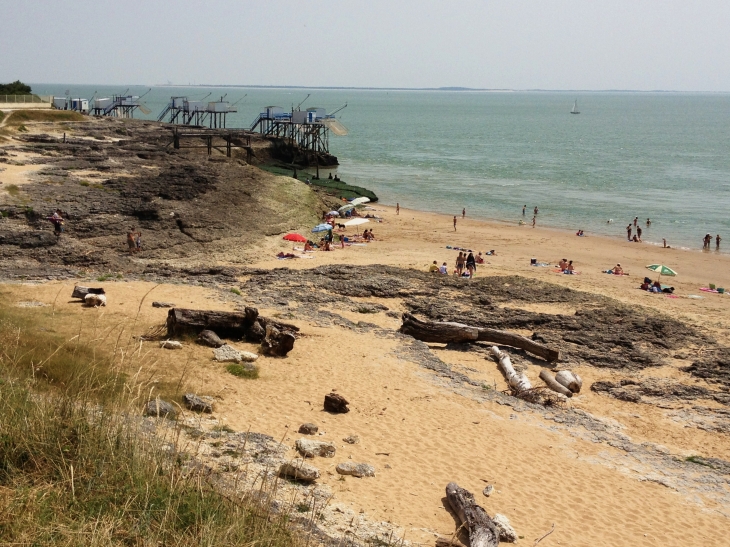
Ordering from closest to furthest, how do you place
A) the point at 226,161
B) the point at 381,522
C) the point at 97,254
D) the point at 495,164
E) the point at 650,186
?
the point at 381,522 → the point at 97,254 → the point at 226,161 → the point at 650,186 → the point at 495,164

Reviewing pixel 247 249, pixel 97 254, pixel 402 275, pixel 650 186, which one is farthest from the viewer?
pixel 650 186

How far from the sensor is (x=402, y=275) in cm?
2667

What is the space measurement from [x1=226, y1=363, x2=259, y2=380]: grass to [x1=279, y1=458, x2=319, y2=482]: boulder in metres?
4.68

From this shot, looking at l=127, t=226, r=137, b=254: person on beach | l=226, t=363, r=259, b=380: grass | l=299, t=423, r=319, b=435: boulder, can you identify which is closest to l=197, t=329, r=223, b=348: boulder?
l=226, t=363, r=259, b=380: grass

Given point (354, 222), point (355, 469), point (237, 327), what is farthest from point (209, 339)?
point (354, 222)

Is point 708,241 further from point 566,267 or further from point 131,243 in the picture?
point 131,243

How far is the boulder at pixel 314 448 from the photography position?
1111 centimetres

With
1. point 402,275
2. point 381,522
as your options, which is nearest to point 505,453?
point 381,522

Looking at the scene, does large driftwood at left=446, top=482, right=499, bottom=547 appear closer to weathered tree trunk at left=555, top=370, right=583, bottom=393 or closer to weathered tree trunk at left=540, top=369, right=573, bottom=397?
weathered tree trunk at left=540, top=369, right=573, bottom=397

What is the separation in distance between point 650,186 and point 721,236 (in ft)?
73.4

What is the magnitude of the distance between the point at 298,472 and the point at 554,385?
29.3ft

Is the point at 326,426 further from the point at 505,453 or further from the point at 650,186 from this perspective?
the point at 650,186

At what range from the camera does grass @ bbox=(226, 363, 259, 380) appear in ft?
47.6

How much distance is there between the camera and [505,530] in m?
9.67
